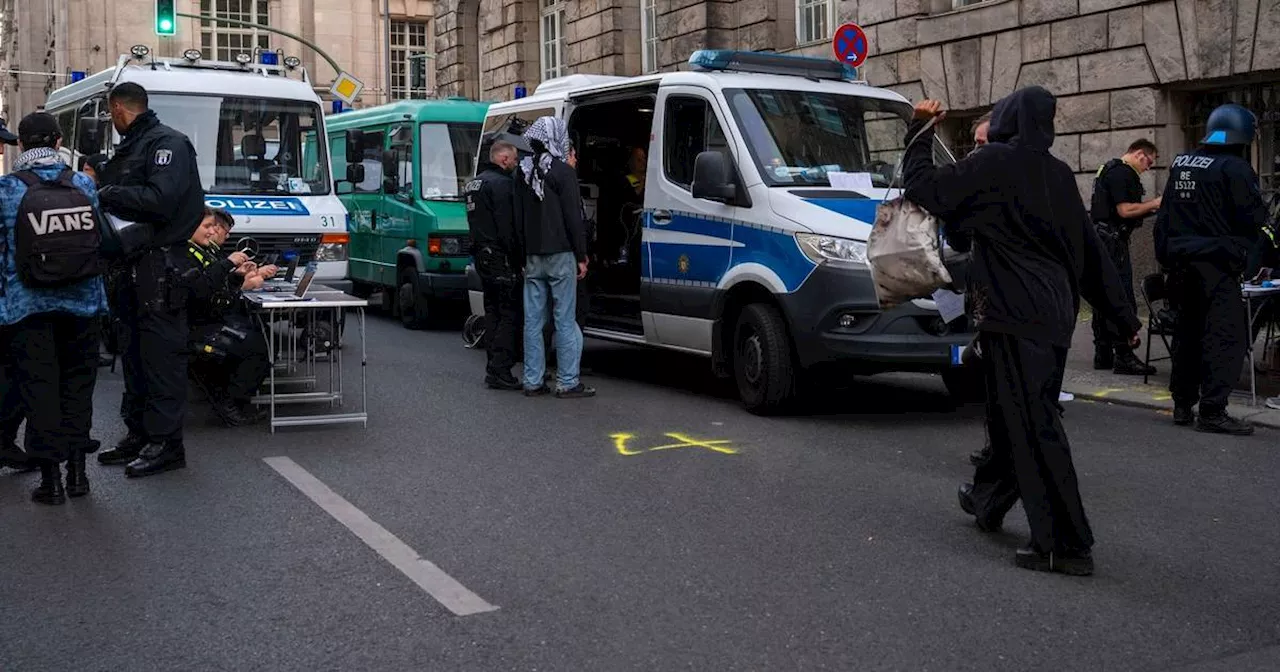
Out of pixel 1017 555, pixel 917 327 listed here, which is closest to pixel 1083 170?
pixel 917 327

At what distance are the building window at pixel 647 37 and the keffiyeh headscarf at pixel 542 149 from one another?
15659 millimetres

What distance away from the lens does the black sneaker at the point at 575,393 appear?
10156mm

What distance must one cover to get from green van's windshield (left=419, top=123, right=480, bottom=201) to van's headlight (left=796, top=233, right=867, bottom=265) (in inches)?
297

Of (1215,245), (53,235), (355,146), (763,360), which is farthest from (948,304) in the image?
(355,146)

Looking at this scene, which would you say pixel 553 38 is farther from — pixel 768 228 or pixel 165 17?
pixel 768 228

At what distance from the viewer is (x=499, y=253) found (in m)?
10.5

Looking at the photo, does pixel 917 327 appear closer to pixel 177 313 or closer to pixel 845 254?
pixel 845 254

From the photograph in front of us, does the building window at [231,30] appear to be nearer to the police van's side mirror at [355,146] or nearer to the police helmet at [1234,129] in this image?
the police van's side mirror at [355,146]

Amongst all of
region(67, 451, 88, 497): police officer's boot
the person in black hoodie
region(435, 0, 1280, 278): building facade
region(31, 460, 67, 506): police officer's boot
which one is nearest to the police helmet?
the person in black hoodie

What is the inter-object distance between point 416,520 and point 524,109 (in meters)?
6.60

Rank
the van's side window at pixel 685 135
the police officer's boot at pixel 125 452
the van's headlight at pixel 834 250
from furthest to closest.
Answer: the van's side window at pixel 685 135 → the van's headlight at pixel 834 250 → the police officer's boot at pixel 125 452

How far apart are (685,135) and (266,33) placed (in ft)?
161

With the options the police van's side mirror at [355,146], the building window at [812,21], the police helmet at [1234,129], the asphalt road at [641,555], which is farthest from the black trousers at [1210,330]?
the building window at [812,21]

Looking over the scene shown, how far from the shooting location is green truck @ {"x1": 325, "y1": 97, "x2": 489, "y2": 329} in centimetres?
A: 1514
